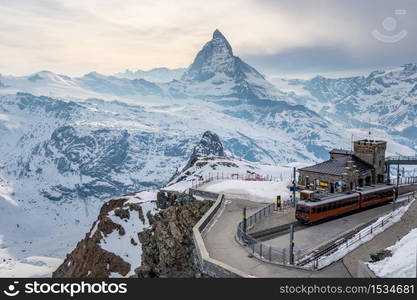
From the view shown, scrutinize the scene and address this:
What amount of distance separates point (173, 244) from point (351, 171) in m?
26.7

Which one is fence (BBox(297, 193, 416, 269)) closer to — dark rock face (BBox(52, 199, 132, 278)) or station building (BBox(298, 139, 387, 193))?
station building (BBox(298, 139, 387, 193))

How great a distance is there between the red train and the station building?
4.76 meters

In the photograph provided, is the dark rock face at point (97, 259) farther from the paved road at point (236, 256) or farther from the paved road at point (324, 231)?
the paved road at point (324, 231)

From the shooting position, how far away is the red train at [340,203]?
43156mm

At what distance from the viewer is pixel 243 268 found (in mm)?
31625

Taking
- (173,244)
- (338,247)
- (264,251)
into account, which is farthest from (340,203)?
(173,244)

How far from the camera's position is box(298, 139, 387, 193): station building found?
185ft

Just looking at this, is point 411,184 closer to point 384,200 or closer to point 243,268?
point 384,200

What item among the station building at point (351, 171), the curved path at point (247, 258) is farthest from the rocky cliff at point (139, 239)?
the station building at point (351, 171)

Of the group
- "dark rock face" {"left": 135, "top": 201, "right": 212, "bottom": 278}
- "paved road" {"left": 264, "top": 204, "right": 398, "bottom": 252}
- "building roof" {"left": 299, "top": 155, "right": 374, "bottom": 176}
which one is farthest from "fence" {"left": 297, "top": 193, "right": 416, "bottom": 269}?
"building roof" {"left": 299, "top": 155, "right": 374, "bottom": 176}

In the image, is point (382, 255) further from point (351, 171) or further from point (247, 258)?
point (351, 171)

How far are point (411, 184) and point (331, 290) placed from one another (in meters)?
56.6

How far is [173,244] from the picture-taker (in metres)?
49.3

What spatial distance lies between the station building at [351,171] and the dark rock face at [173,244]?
52.7 feet
